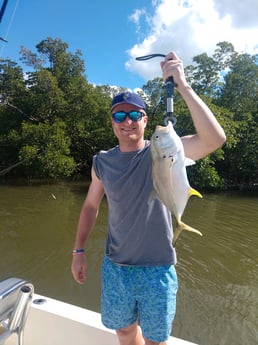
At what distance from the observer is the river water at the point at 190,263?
4448 millimetres

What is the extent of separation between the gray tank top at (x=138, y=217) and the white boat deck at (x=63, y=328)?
2.35 feet

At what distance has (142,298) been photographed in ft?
5.29

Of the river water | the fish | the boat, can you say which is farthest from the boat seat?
the river water

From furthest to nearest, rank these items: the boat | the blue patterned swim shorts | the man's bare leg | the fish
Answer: the boat → the man's bare leg → the blue patterned swim shorts → the fish

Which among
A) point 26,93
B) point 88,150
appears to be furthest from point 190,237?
point 26,93

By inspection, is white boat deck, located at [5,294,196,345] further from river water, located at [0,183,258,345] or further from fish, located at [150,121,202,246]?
river water, located at [0,183,258,345]

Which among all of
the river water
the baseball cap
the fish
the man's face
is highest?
the baseball cap

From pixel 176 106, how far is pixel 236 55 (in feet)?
27.9

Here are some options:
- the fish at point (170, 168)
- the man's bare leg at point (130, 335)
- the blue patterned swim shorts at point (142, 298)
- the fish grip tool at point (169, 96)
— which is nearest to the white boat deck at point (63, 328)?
the man's bare leg at point (130, 335)

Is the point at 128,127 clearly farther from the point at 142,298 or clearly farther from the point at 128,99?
the point at 142,298

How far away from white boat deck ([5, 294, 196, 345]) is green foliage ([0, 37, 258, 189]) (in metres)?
15.1

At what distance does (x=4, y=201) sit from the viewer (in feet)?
40.7

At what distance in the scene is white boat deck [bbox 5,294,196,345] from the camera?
2078 mm

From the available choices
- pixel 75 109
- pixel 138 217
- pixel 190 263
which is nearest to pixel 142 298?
pixel 138 217
